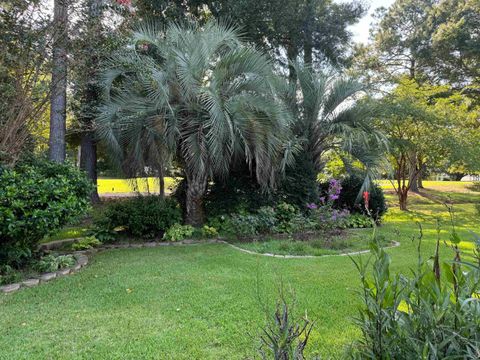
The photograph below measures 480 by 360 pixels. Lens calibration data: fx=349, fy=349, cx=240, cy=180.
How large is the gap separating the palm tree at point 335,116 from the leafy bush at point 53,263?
5.74 meters

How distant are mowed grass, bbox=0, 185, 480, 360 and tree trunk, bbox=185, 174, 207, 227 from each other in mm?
1996

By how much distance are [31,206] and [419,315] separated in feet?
14.3

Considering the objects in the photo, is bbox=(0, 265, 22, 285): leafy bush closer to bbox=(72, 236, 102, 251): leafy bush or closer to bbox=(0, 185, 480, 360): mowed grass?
bbox=(0, 185, 480, 360): mowed grass

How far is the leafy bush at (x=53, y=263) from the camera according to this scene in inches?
183

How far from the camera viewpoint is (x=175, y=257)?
5535 mm

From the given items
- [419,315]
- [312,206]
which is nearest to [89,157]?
[312,206]

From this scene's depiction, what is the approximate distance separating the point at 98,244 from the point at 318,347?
487cm

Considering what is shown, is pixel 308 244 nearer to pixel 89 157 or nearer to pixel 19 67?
pixel 19 67

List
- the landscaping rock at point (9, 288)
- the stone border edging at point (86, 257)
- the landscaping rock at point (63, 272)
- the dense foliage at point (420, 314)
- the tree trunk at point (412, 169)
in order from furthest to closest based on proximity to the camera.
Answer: the tree trunk at point (412, 169), the landscaping rock at point (63, 272), the stone border edging at point (86, 257), the landscaping rock at point (9, 288), the dense foliage at point (420, 314)

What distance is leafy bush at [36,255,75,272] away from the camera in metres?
4.64

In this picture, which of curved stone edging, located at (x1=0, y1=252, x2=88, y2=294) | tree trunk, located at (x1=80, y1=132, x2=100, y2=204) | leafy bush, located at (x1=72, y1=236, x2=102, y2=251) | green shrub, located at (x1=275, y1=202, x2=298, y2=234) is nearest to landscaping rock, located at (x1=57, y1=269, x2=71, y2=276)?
curved stone edging, located at (x1=0, y1=252, x2=88, y2=294)

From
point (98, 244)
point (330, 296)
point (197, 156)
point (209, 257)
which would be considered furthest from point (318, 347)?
point (98, 244)

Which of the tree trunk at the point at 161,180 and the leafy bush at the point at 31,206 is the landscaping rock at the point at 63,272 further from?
the tree trunk at the point at 161,180

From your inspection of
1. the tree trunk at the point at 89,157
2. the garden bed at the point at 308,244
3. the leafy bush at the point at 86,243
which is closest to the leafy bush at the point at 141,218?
the leafy bush at the point at 86,243
